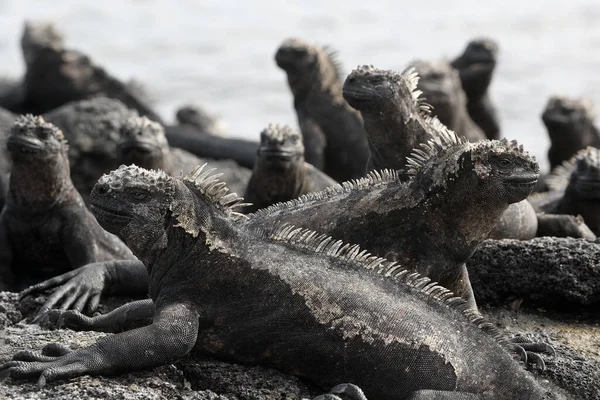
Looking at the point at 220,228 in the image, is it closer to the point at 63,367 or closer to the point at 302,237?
the point at 302,237

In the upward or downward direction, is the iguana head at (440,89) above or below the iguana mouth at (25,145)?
below

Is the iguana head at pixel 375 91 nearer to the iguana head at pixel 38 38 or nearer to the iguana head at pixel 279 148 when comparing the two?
the iguana head at pixel 279 148

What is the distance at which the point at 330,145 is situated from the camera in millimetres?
10500

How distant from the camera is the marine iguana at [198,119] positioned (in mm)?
→ 13586

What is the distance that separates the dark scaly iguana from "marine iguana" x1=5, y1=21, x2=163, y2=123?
25.6 feet

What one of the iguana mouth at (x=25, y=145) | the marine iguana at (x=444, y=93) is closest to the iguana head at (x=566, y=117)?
the marine iguana at (x=444, y=93)

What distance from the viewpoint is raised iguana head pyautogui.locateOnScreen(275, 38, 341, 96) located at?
34.1 ft

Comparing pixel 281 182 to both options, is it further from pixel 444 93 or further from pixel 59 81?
pixel 59 81

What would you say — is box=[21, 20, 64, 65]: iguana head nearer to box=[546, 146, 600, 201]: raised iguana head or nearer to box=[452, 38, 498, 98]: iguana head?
box=[452, 38, 498, 98]: iguana head

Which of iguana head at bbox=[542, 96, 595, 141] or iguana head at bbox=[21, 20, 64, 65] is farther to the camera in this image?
iguana head at bbox=[21, 20, 64, 65]

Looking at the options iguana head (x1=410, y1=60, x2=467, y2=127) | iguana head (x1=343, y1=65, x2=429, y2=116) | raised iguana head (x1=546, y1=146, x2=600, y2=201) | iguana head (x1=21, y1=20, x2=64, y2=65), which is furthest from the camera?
iguana head (x1=21, y1=20, x2=64, y2=65)

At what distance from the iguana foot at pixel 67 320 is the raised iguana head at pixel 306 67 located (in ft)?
18.2

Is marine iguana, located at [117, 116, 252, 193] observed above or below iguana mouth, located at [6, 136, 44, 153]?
below

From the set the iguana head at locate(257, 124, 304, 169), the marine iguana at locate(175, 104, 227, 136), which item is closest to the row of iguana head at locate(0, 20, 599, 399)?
the iguana head at locate(257, 124, 304, 169)
